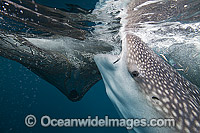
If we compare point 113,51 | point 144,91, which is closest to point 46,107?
point 113,51

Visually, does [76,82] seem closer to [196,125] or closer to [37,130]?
[196,125]

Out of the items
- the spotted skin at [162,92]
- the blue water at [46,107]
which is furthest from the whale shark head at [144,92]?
the blue water at [46,107]

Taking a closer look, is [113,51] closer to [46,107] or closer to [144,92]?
[144,92]

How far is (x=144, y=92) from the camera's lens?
1736 mm

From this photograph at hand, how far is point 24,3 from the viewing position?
351cm

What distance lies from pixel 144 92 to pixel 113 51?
6.51 m

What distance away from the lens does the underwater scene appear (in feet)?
5.79

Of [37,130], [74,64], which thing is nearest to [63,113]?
[37,130]

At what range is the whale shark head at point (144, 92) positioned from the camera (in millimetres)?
1641

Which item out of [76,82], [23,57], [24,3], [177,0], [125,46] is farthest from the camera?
[76,82]

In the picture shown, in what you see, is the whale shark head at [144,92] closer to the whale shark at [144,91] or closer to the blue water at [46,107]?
the whale shark at [144,91]

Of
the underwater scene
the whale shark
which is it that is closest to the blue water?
the underwater scene

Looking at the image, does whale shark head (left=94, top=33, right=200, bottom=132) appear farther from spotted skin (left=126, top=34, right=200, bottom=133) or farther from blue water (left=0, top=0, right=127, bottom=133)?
blue water (left=0, top=0, right=127, bottom=133)

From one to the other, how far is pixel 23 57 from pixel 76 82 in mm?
2463
